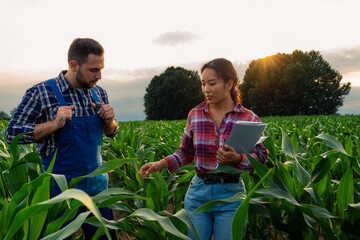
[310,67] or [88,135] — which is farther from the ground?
[310,67]

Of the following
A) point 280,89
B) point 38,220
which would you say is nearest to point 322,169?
point 38,220

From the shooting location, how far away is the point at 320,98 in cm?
3369

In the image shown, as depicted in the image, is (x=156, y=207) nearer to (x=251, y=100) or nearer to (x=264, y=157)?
(x=264, y=157)

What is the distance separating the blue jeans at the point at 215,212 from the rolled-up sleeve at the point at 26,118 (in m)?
1.08

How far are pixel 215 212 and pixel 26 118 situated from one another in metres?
1.30

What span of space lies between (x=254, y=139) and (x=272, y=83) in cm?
3476

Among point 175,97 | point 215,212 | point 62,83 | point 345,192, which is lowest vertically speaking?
point 215,212

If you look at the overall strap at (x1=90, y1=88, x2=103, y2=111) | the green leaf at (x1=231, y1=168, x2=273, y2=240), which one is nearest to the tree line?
the overall strap at (x1=90, y1=88, x2=103, y2=111)

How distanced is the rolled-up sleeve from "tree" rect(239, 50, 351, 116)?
33264mm

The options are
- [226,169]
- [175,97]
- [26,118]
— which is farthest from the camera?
[175,97]

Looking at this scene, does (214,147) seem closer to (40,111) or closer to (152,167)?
(152,167)

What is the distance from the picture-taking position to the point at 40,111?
1.89 meters

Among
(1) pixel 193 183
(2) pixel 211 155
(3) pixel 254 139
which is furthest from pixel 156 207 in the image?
(3) pixel 254 139

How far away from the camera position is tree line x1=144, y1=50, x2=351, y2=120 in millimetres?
33406
